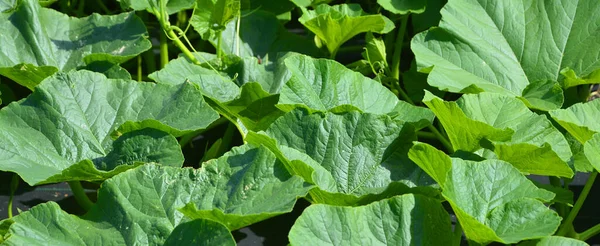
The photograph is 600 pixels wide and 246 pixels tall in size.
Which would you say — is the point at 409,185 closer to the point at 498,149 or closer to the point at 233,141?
the point at 498,149

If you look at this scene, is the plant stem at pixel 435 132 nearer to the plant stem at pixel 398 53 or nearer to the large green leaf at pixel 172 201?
the plant stem at pixel 398 53

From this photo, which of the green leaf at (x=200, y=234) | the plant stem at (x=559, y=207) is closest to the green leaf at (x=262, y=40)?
the plant stem at (x=559, y=207)

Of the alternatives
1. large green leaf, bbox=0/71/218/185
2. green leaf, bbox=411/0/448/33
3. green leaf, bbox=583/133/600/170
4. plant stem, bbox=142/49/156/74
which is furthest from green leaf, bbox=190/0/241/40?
green leaf, bbox=583/133/600/170

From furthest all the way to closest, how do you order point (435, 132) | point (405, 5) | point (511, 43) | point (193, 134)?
point (405, 5), point (193, 134), point (511, 43), point (435, 132)

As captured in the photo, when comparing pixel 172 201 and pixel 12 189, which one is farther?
pixel 12 189

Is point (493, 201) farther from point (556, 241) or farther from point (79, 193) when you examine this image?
point (79, 193)

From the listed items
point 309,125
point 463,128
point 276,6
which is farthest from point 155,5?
point 463,128

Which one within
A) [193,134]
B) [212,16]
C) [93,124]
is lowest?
[193,134]
